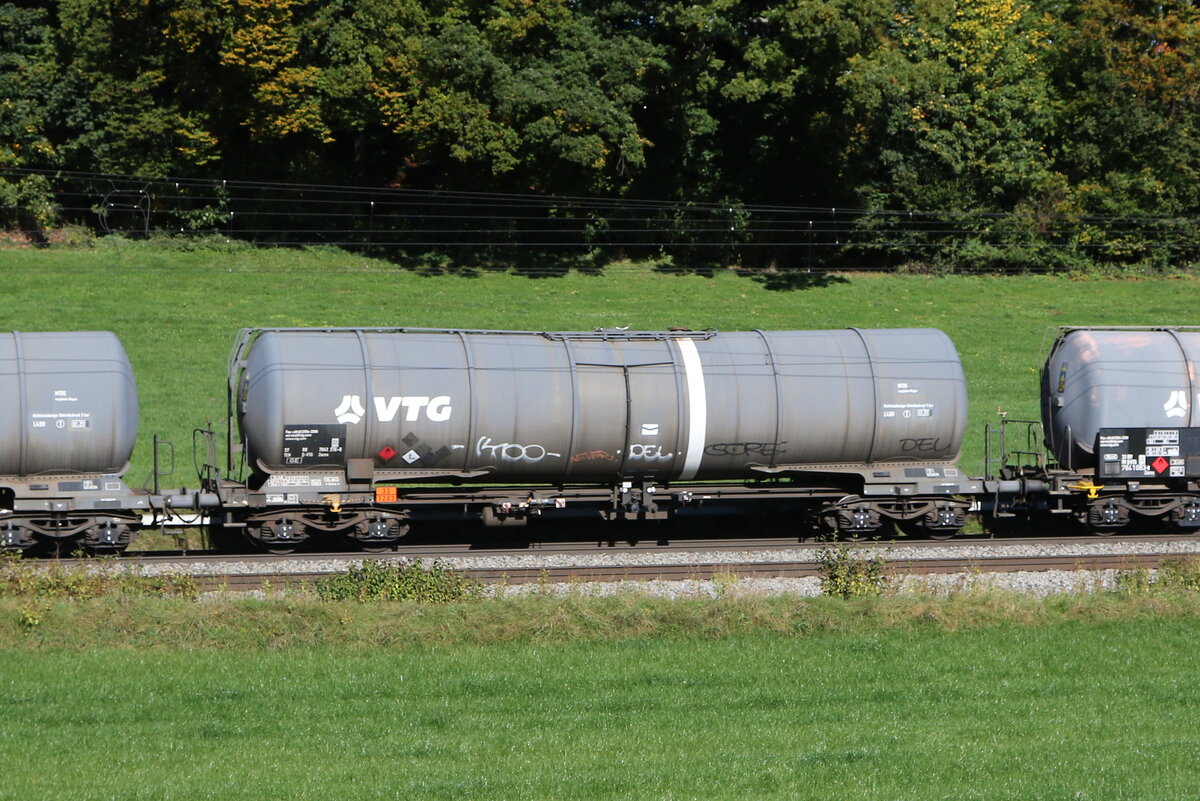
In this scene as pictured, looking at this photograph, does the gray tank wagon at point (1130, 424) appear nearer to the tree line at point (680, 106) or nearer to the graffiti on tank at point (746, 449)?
the graffiti on tank at point (746, 449)

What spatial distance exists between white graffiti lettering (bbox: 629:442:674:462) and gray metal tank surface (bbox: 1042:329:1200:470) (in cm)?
799

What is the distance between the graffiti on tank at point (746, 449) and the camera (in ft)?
76.6

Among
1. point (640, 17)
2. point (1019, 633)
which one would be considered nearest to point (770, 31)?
point (640, 17)

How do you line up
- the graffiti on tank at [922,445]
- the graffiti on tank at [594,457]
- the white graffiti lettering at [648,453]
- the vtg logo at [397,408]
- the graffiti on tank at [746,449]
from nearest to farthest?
the vtg logo at [397,408], the graffiti on tank at [594,457], the white graffiti lettering at [648,453], the graffiti on tank at [746,449], the graffiti on tank at [922,445]

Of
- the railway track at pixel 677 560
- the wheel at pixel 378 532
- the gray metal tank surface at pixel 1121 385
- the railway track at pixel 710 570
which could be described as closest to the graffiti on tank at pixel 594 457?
the railway track at pixel 677 560

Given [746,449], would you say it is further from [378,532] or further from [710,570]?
[378,532]

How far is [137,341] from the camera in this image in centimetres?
3675

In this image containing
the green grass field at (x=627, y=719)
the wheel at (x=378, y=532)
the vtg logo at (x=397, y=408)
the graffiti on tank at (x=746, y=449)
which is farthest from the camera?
the graffiti on tank at (x=746, y=449)

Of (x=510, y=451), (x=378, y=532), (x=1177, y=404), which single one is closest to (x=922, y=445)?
(x=1177, y=404)

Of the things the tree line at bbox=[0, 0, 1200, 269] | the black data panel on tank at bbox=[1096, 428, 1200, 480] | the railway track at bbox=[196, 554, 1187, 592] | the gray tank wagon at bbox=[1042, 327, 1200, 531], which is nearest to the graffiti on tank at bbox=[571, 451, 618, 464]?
the railway track at bbox=[196, 554, 1187, 592]

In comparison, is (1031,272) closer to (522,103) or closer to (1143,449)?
(522,103)

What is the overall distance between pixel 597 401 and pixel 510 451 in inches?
67.4

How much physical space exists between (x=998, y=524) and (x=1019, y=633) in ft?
29.4

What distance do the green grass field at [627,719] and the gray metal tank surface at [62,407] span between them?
5792mm
